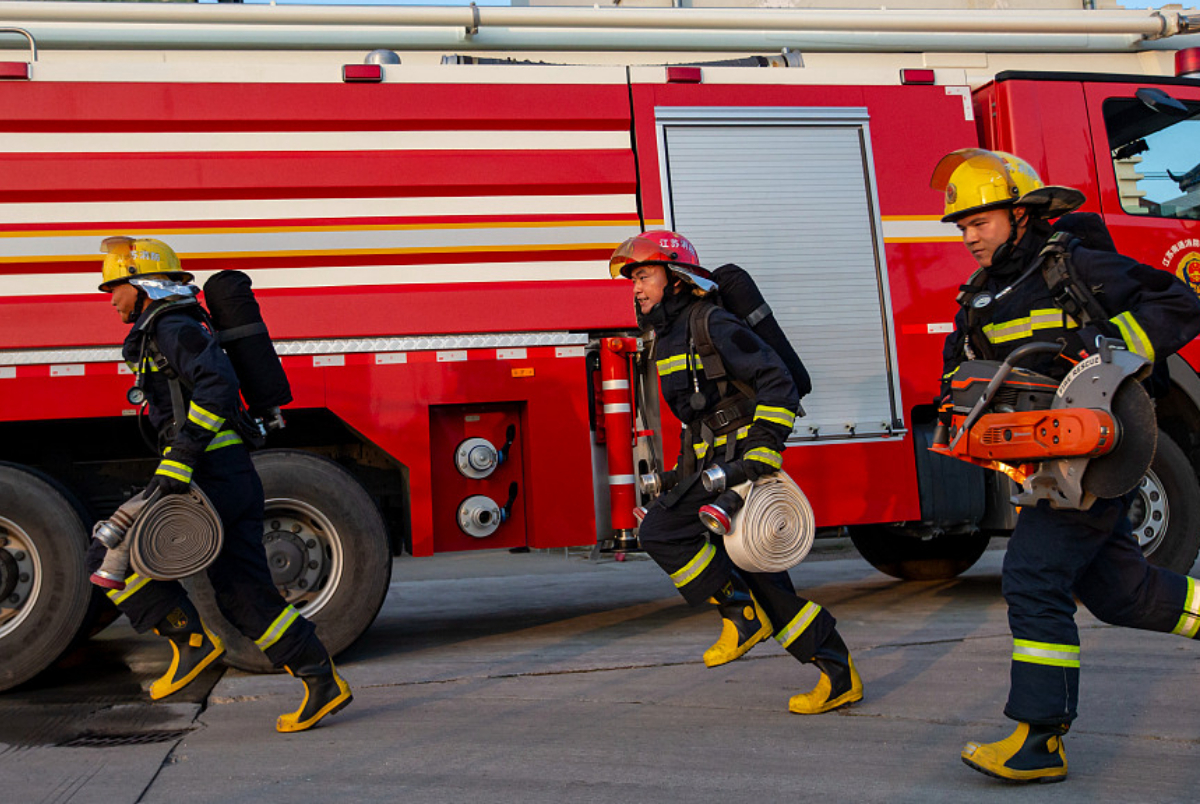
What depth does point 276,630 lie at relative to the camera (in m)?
4.32

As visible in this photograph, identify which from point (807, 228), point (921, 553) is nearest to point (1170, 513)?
point (921, 553)

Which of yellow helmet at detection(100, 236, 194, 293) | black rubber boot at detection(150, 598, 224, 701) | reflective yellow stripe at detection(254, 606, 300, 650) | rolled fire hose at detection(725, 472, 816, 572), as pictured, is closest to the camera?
rolled fire hose at detection(725, 472, 816, 572)

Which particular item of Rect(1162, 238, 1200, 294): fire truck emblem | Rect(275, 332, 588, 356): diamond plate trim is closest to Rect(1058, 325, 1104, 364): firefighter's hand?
Rect(275, 332, 588, 356): diamond plate trim

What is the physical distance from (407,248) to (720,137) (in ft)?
5.89

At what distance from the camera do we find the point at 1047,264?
11.6 ft

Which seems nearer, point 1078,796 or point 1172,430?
point 1078,796

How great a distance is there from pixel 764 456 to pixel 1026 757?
133cm

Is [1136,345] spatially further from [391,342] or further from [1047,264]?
[391,342]

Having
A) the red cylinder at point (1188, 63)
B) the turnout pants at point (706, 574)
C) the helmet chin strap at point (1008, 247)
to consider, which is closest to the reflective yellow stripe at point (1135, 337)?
the helmet chin strap at point (1008, 247)

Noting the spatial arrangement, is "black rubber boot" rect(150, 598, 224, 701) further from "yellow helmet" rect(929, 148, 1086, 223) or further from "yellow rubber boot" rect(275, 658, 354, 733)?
"yellow helmet" rect(929, 148, 1086, 223)

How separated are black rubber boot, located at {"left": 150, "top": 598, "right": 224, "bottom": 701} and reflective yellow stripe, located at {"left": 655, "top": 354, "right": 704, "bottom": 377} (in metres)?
2.31

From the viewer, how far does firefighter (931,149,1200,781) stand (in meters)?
3.39

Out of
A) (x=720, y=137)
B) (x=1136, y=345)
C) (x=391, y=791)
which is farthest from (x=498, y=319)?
(x=1136, y=345)

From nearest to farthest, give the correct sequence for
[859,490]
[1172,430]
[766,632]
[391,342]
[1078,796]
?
[1078,796], [766,632], [391,342], [859,490], [1172,430]
